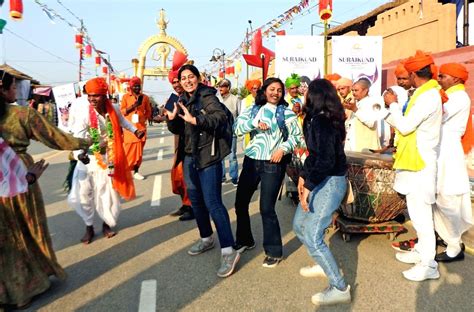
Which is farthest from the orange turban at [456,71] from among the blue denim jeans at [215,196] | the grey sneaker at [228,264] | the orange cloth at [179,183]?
the orange cloth at [179,183]

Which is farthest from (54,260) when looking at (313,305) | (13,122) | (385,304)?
(385,304)

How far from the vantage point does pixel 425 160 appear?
3.21m

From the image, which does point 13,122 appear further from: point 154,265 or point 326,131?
point 326,131

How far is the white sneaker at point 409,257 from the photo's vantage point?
3.64 meters

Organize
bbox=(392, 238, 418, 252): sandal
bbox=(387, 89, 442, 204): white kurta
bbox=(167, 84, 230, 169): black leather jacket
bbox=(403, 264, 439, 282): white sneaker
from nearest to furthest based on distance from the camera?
1. bbox=(387, 89, 442, 204): white kurta
2. bbox=(403, 264, 439, 282): white sneaker
3. bbox=(167, 84, 230, 169): black leather jacket
4. bbox=(392, 238, 418, 252): sandal

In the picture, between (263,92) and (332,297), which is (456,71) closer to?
(263,92)

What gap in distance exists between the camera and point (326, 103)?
109 inches

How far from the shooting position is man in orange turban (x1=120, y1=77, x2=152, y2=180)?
7.14m

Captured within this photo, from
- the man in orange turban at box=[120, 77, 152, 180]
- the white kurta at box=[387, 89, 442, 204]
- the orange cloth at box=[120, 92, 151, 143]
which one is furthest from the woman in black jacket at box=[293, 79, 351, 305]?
the orange cloth at box=[120, 92, 151, 143]

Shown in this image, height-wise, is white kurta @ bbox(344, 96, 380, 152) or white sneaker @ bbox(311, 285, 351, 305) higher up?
white kurta @ bbox(344, 96, 380, 152)

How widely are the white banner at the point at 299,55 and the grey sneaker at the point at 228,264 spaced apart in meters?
5.78

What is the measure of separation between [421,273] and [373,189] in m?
1.06

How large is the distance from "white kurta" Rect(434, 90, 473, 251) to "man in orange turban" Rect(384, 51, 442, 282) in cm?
44

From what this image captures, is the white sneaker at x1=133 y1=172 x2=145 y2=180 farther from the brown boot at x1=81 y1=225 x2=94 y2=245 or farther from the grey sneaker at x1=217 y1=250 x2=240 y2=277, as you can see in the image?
the grey sneaker at x1=217 y1=250 x2=240 y2=277
